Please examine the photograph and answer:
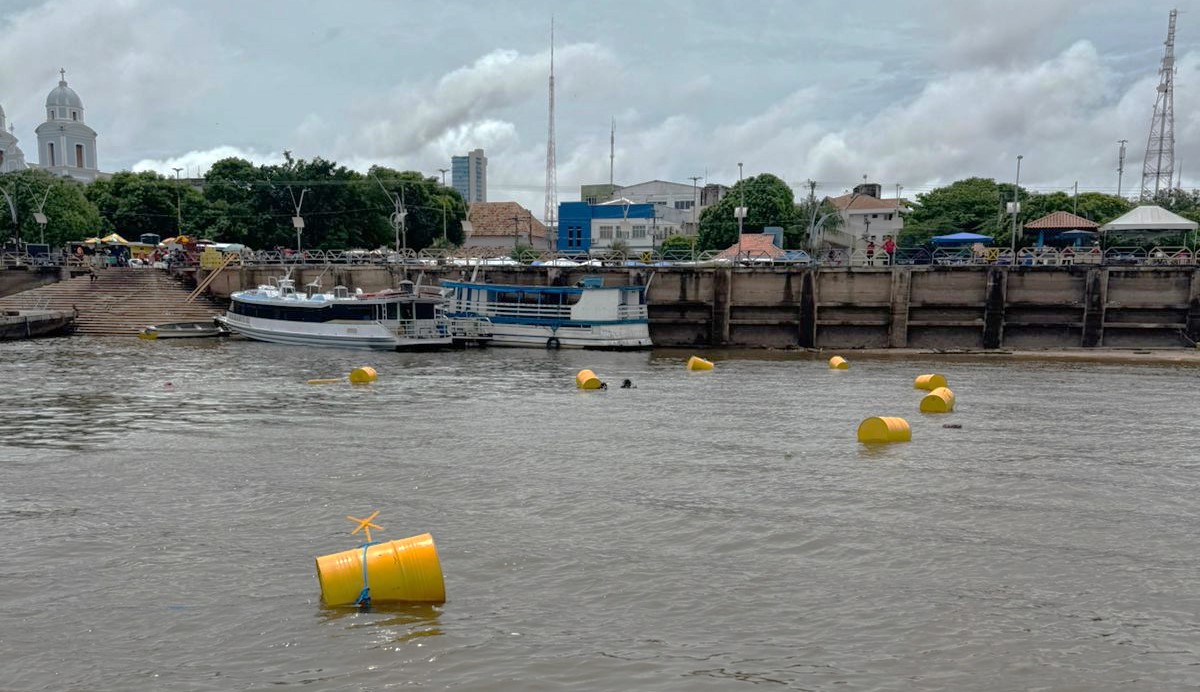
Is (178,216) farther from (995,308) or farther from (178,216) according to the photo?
(995,308)

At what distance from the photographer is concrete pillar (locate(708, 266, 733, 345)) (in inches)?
1646

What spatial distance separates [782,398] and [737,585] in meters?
15.4

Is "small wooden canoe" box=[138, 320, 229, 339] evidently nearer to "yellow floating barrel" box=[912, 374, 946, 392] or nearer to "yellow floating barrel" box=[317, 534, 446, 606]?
"yellow floating barrel" box=[912, 374, 946, 392]

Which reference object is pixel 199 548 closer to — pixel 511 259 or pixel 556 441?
pixel 556 441

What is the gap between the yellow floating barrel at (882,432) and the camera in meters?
17.8

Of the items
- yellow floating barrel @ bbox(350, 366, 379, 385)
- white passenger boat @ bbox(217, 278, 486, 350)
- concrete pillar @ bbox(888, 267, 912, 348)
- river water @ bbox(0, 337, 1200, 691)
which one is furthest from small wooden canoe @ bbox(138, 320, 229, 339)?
concrete pillar @ bbox(888, 267, 912, 348)

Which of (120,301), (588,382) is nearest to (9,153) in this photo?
(120,301)

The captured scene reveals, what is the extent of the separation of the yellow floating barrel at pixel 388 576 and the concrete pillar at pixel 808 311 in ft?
112

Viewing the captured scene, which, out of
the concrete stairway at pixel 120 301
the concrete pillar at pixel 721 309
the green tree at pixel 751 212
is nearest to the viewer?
the concrete pillar at pixel 721 309

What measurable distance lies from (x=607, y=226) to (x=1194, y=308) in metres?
58.6

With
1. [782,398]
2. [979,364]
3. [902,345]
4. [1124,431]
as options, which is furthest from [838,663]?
[902,345]

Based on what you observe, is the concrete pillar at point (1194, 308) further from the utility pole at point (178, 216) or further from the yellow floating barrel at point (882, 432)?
the utility pole at point (178, 216)

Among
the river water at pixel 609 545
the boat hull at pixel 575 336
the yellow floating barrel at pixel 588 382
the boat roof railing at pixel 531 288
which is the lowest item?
the river water at pixel 609 545

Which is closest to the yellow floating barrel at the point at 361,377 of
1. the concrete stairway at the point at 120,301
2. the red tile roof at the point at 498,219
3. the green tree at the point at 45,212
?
the concrete stairway at the point at 120,301
